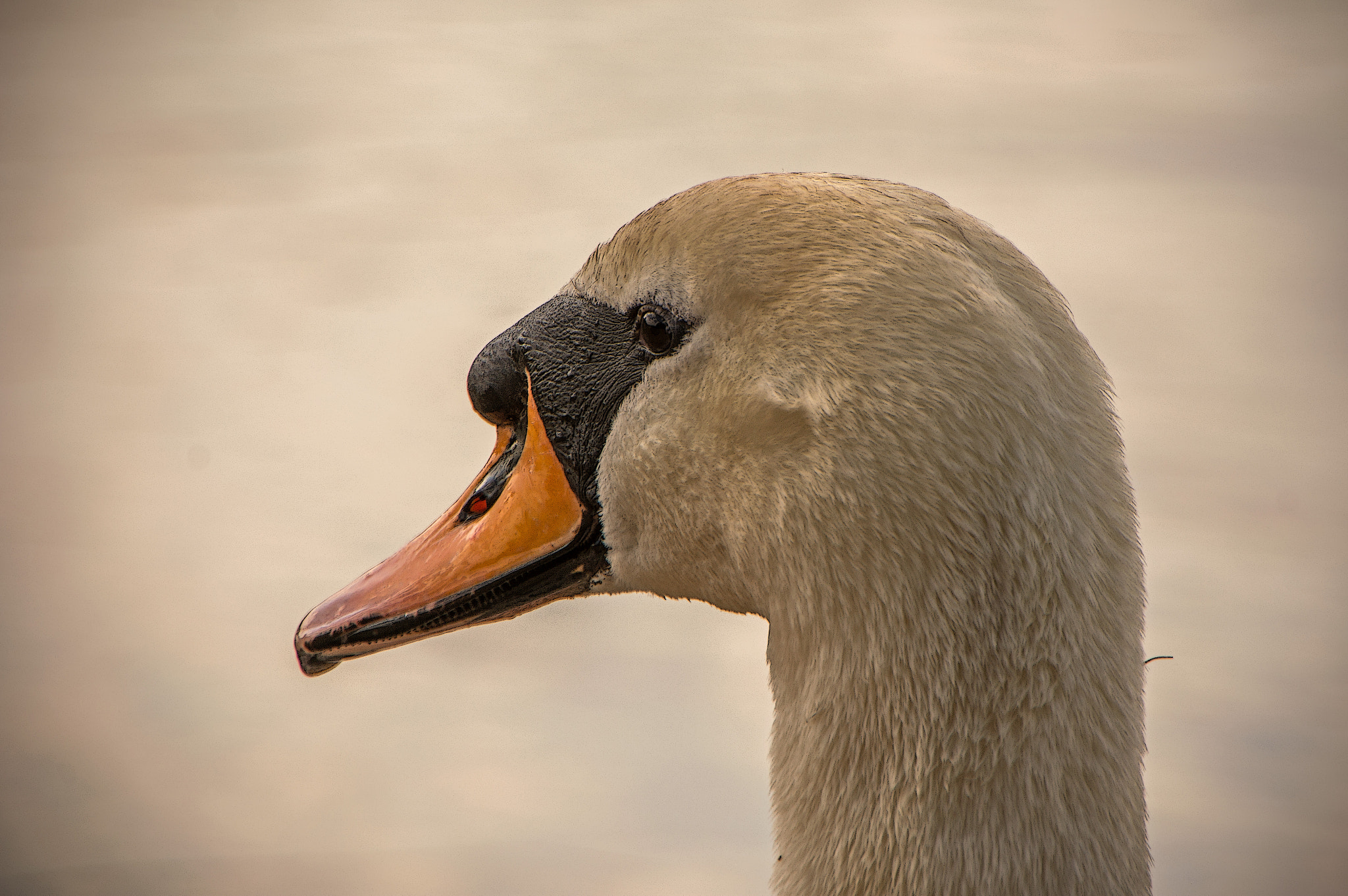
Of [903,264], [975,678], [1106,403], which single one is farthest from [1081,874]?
[903,264]

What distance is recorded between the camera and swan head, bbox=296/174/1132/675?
97 cm

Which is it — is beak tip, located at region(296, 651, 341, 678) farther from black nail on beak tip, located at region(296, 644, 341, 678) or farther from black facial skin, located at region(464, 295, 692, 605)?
black facial skin, located at region(464, 295, 692, 605)

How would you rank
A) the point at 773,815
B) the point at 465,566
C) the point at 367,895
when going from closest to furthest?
the point at 773,815, the point at 465,566, the point at 367,895

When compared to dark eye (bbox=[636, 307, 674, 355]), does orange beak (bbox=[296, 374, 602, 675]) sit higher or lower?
lower

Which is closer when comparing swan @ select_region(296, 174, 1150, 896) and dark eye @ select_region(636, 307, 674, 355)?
swan @ select_region(296, 174, 1150, 896)

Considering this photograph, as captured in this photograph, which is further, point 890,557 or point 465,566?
point 465,566

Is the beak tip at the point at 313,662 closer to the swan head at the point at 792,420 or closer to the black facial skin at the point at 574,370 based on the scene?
the swan head at the point at 792,420

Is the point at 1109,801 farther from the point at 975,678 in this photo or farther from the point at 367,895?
the point at 367,895

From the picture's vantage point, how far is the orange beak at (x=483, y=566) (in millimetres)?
1284

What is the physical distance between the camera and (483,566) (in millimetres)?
1296

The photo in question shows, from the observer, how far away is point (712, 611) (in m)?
3.33

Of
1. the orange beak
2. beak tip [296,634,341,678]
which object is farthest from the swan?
beak tip [296,634,341,678]

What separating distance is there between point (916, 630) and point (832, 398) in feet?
0.70

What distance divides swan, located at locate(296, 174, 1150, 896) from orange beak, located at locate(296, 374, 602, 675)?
0.52 feet
